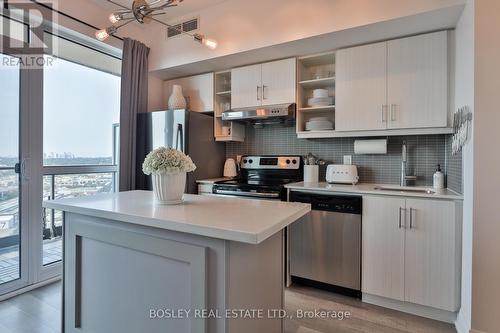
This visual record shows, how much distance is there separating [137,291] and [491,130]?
2.22 meters

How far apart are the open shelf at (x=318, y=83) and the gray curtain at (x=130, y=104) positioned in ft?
6.05

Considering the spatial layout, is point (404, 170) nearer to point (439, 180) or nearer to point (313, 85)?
point (439, 180)

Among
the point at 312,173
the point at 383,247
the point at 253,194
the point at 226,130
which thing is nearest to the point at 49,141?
the point at 226,130

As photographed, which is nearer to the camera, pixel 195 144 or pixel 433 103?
pixel 433 103

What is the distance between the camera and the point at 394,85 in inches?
92.7

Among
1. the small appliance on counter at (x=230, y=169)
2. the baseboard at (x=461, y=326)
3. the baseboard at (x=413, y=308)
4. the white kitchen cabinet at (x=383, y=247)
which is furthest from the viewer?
the small appliance on counter at (x=230, y=169)

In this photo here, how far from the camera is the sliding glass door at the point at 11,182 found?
7.52ft

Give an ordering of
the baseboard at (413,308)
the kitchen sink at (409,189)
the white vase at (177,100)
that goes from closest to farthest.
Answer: the baseboard at (413,308)
the kitchen sink at (409,189)
the white vase at (177,100)

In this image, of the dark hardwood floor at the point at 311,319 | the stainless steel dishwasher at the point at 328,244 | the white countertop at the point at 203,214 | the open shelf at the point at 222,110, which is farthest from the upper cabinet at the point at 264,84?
the dark hardwood floor at the point at 311,319

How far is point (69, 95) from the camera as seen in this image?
2.79 metres

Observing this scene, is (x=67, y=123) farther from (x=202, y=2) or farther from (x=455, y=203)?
(x=455, y=203)

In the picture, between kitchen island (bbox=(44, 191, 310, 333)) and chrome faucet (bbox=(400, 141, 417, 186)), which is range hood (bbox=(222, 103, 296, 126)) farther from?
kitchen island (bbox=(44, 191, 310, 333))

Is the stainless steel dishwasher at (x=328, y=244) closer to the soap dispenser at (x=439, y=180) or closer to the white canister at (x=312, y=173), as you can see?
the white canister at (x=312, y=173)

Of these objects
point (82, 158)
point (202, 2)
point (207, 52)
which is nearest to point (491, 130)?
point (207, 52)
